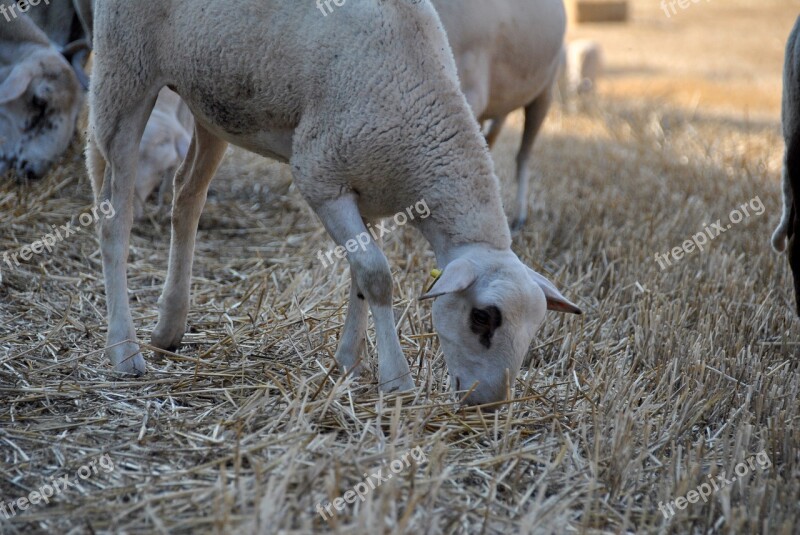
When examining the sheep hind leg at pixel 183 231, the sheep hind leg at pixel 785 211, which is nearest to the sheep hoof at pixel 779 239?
the sheep hind leg at pixel 785 211

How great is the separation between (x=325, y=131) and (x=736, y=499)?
168 cm

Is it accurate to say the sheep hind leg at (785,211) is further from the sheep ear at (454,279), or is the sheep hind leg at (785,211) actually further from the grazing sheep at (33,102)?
the grazing sheep at (33,102)

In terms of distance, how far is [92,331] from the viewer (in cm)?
383

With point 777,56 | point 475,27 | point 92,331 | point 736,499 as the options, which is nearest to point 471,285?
point 736,499

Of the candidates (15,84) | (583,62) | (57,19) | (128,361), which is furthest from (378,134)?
(583,62)

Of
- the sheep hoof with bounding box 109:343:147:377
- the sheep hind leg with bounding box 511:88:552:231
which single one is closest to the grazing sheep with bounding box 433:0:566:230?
the sheep hind leg with bounding box 511:88:552:231

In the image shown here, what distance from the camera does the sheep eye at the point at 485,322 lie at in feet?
9.45

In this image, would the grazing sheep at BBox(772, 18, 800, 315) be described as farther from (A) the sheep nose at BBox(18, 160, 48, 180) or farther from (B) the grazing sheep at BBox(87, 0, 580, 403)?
(A) the sheep nose at BBox(18, 160, 48, 180)

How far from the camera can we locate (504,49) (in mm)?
5387

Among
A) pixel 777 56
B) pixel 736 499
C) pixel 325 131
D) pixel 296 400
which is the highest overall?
pixel 325 131

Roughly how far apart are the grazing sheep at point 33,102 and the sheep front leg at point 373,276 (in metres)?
3.14

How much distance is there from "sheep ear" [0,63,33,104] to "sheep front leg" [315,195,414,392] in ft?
9.93

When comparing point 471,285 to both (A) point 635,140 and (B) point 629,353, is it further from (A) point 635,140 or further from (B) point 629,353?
(A) point 635,140

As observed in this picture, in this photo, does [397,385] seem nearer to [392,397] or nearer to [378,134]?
[392,397]
